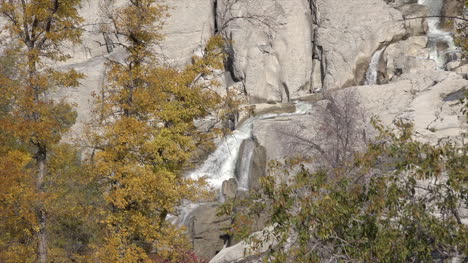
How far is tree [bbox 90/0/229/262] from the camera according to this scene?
36.7ft

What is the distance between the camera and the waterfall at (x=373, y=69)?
3165cm

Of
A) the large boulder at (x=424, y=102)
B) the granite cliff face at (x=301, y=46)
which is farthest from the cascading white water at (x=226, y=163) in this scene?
the large boulder at (x=424, y=102)

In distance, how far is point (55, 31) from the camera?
38.0ft

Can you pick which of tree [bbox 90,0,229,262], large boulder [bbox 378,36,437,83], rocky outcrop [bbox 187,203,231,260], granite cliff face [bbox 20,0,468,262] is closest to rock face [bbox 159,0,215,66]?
granite cliff face [bbox 20,0,468,262]

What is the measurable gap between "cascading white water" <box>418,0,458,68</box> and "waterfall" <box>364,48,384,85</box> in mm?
3418

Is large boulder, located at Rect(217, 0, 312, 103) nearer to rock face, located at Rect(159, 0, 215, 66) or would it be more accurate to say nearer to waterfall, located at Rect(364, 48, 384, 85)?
rock face, located at Rect(159, 0, 215, 66)

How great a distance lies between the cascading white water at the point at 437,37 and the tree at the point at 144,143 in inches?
852

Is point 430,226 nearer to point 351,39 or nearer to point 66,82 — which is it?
point 66,82

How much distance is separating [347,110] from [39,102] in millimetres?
11804

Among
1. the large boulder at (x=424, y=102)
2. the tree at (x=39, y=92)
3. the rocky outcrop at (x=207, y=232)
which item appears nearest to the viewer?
the tree at (x=39, y=92)

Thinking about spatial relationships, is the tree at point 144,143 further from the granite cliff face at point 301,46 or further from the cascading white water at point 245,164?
the granite cliff face at point 301,46

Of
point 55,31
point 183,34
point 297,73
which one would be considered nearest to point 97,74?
point 183,34

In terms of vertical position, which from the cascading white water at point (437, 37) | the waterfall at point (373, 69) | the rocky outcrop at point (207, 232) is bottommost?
the rocky outcrop at point (207, 232)

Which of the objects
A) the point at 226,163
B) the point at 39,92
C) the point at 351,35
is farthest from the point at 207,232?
the point at 351,35
